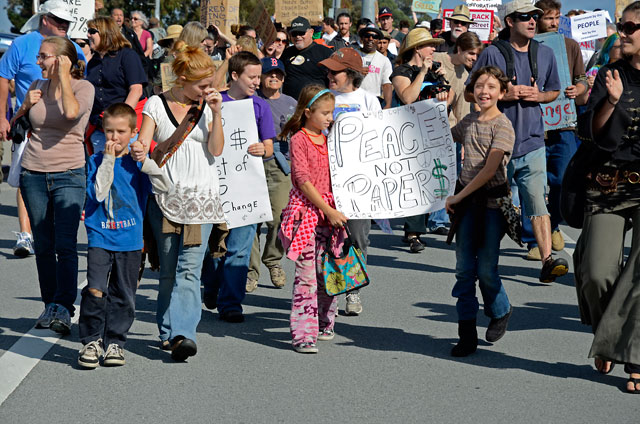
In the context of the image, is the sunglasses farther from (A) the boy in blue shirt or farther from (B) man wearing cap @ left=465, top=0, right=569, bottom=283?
(B) man wearing cap @ left=465, top=0, right=569, bottom=283

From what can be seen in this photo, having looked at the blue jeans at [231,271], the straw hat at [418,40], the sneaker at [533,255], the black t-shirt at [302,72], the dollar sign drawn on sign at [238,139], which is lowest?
the sneaker at [533,255]

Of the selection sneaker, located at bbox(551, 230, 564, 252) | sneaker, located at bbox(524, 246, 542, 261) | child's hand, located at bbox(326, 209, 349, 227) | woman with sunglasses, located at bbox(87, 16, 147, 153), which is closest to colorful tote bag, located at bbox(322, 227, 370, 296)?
child's hand, located at bbox(326, 209, 349, 227)

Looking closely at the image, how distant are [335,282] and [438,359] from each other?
0.87 metres

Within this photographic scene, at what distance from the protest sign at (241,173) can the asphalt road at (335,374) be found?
0.75 m

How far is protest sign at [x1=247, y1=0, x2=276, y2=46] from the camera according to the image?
40.8 ft

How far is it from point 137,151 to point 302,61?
5.83m

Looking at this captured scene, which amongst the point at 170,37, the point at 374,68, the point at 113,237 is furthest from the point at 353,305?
the point at 170,37

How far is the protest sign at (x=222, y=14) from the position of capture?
50.1 feet

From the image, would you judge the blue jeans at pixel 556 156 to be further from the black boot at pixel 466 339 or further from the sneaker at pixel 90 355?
the sneaker at pixel 90 355

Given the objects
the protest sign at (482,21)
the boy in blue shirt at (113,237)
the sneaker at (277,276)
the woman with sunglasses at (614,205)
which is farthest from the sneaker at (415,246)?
the protest sign at (482,21)

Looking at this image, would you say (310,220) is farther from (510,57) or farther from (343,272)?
(510,57)

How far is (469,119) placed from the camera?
6.60m

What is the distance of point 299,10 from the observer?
15.4 m

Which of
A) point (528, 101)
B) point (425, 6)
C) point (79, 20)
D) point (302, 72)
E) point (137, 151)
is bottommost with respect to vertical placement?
point (137, 151)
